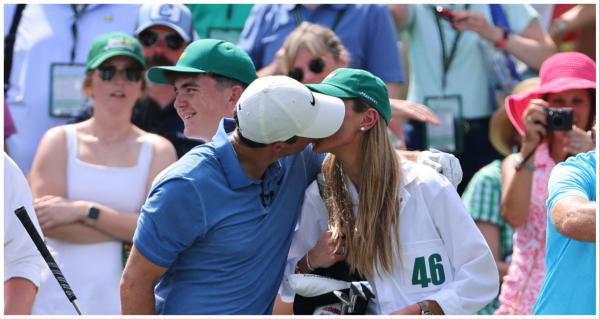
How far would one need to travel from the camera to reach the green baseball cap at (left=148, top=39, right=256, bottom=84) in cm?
426

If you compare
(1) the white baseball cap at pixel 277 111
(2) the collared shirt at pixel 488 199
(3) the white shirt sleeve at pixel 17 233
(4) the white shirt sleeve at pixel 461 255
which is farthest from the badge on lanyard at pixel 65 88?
(4) the white shirt sleeve at pixel 461 255

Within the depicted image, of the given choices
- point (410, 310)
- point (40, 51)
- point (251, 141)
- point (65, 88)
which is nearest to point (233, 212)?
point (251, 141)

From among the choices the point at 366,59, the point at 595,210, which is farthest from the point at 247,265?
the point at 366,59

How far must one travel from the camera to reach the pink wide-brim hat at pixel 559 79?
18.4 feet

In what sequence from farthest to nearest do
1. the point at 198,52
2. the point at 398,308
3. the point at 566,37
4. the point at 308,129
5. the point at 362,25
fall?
1. the point at 566,37
2. the point at 362,25
3. the point at 198,52
4. the point at 398,308
5. the point at 308,129

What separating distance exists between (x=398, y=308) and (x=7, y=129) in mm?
2248

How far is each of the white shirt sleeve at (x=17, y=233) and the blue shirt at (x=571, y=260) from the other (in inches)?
80.5

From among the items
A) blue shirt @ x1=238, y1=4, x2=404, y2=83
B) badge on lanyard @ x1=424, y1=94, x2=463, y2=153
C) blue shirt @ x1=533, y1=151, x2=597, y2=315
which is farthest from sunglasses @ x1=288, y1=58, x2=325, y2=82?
blue shirt @ x1=533, y1=151, x2=597, y2=315

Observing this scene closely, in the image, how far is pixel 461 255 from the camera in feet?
Answer: 13.2

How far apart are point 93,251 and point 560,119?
2456mm

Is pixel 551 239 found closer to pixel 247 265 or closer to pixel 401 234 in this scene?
pixel 401 234

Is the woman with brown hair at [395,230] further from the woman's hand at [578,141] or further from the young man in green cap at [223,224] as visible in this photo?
the woman's hand at [578,141]

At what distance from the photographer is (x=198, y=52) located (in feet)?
14.1

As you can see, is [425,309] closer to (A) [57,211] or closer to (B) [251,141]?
(B) [251,141]
